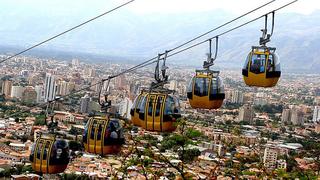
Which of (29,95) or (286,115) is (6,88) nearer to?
(29,95)

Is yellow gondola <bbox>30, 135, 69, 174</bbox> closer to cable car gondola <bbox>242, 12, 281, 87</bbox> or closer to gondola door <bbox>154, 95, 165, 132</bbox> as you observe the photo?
gondola door <bbox>154, 95, 165, 132</bbox>

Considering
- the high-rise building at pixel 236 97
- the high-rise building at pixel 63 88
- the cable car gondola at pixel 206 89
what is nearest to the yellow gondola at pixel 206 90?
the cable car gondola at pixel 206 89

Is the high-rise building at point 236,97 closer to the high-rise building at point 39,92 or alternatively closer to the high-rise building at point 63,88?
the high-rise building at point 63,88

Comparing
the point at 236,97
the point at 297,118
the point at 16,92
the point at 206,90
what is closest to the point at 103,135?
the point at 206,90

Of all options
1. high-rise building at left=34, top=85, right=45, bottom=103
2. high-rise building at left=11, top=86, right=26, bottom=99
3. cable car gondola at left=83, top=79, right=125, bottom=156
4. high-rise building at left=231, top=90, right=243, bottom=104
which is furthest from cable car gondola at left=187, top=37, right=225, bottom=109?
high-rise building at left=231, top=90, right=243, bottom=104

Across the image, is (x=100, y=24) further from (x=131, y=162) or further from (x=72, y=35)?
(x=131, y=162)

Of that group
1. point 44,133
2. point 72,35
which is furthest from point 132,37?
point 44,133
